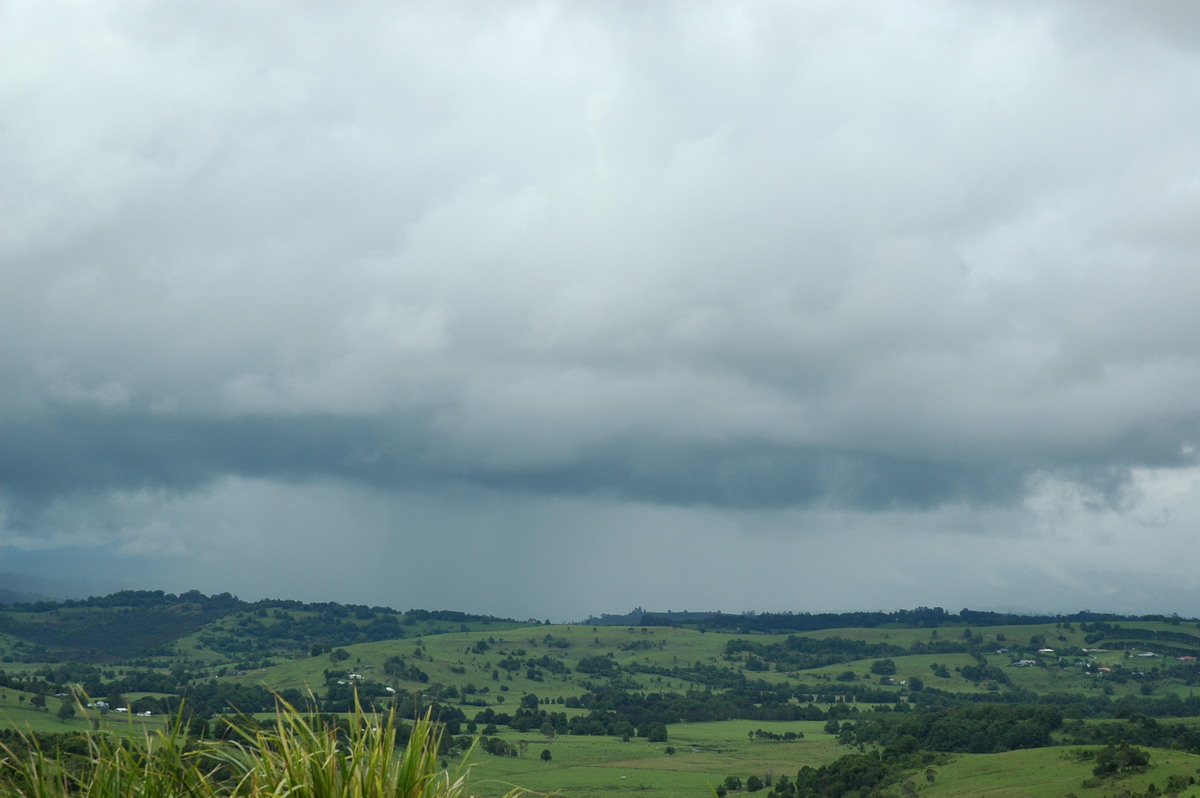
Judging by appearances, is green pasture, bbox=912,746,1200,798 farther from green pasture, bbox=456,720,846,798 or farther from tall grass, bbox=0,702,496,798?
tall grass, bbox=0,702,496,798

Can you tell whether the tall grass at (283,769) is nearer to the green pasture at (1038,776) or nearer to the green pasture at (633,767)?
the green pasture at (1038,776)

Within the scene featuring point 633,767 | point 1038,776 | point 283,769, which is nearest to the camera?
point 283,769

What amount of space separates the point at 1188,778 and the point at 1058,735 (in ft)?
206

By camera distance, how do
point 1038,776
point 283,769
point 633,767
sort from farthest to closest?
point 633,767, point 1038,776, point 283,769

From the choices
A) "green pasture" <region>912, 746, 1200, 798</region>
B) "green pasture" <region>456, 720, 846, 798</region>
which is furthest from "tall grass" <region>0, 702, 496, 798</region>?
"green pasture" <region>456, 720, 846, 798</region>

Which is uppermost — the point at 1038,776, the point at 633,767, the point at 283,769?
the point at 283,769

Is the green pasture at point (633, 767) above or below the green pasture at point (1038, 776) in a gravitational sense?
below

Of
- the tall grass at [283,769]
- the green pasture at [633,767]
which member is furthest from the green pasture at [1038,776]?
the tall grass at [283,769]

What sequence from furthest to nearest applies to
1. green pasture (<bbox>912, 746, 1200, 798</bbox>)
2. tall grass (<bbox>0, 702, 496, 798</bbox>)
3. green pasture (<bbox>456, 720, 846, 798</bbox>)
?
green pasture (<bbox>456, 720, 846, 798</bbox>)
green pasture (<bbox>912, 746, 1200, 798</bbox>)
tall grass (<bbox>0, 702, 496, 798</bbox>)

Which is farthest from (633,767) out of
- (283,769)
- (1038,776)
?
(283,769)

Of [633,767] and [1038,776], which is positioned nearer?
[1038,776]

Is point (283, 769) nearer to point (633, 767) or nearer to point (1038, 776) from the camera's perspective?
point (1038, 776)

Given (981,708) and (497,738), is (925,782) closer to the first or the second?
(981,708)

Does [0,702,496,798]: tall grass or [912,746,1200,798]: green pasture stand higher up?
[0,702,496,798]: tall grass
